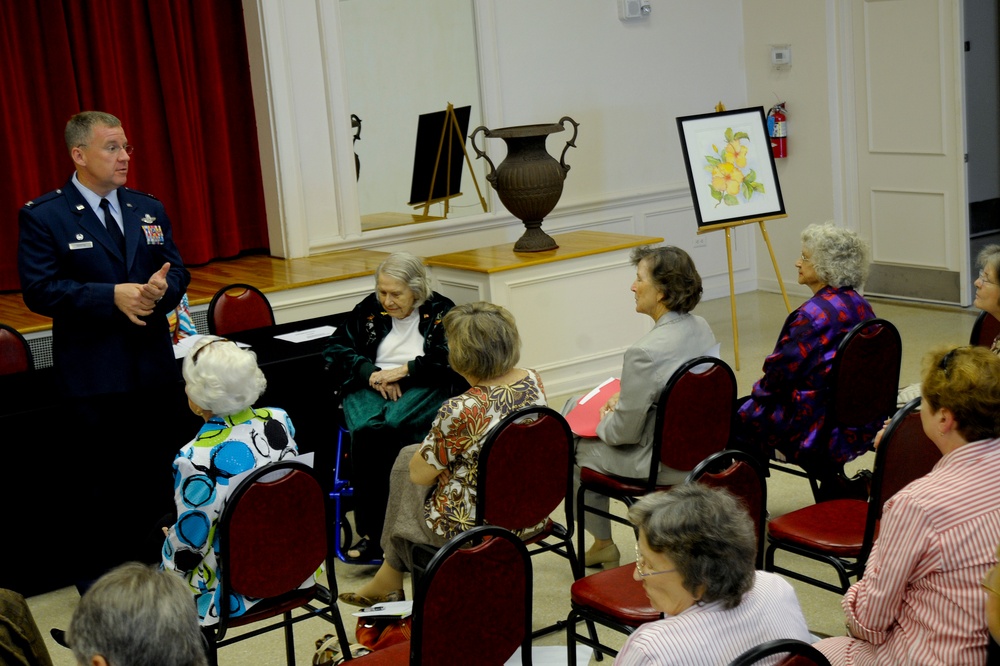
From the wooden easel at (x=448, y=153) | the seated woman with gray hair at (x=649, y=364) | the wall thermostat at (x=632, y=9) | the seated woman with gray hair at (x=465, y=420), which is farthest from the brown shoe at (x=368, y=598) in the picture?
the wall thermostat at (x=632, y=9)

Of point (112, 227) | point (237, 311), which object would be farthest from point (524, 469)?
point (237, 311)

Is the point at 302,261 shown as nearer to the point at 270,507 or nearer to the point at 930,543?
the point at 270,507

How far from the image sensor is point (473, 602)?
225 centimetres

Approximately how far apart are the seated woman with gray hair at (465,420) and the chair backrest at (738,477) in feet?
2.02

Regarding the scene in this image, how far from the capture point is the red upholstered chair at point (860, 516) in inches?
110

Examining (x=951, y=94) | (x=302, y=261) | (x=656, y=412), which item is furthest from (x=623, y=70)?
(x=656, y=412)

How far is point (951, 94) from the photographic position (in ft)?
23.1

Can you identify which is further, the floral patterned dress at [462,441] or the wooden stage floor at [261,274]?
the wooden stage floor at [261,274]

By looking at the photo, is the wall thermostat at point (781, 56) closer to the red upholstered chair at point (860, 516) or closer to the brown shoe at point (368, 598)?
the red upholstered chair at point (860, 516)

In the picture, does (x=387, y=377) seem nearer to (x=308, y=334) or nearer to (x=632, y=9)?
(x=308, y=334)

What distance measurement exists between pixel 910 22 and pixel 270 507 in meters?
6.03

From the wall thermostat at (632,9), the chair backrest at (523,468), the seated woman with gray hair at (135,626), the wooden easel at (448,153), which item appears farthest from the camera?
the wall thermostat at (632,9)

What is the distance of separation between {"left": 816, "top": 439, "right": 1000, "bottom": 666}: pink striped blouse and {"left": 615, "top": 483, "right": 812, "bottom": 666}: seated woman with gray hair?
268 millimetres

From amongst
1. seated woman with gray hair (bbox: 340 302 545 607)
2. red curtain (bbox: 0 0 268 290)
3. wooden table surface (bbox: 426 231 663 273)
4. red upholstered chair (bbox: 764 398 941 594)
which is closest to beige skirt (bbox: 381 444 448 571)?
seated woman with gray hair (bbox: 340 302 545 607)
